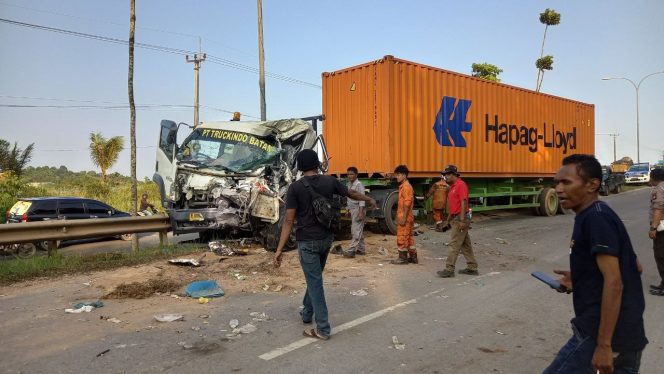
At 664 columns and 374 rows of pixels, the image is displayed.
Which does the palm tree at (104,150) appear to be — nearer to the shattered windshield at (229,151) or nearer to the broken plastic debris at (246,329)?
the shattered windshield at (229,151)

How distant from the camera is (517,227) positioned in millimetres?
13391

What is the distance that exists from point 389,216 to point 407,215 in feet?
11.1

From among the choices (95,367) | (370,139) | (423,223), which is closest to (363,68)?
(370,139)

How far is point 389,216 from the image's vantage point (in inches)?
441

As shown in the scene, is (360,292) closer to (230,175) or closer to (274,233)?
(274,233)

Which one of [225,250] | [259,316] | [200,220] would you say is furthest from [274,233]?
[259,316]

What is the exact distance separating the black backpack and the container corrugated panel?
689cm

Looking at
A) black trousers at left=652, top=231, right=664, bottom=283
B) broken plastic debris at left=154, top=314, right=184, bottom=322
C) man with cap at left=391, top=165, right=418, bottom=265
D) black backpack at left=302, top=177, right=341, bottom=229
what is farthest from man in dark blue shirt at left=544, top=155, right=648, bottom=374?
man with cap at left=391, top=165, right=418, bottom=265

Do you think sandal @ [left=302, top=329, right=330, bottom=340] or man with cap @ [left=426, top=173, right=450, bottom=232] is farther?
man with cap @ [left=426, top=173, right=450, bottom=232]

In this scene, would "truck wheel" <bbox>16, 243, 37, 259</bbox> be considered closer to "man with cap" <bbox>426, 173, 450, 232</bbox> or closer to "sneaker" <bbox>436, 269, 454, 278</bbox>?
"sneaker" <bbox>436, 269, 454, 278</bbox>

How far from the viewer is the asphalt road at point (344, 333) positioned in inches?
151

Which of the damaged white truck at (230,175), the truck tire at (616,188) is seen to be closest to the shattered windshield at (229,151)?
the damaged white truck at (230,175)

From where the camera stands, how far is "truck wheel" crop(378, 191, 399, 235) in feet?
36.7

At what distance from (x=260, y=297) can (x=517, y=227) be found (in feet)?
30.9
